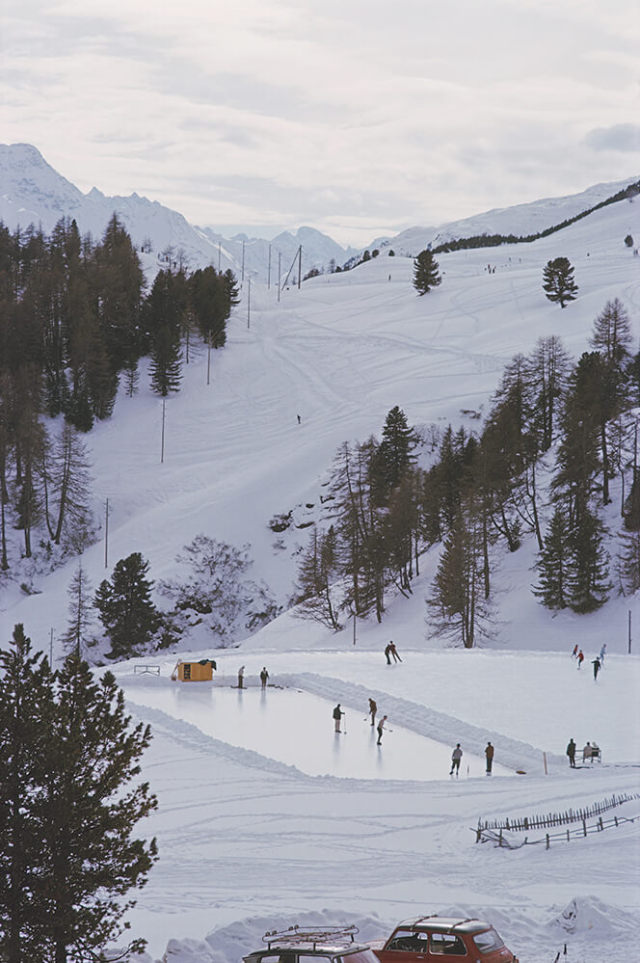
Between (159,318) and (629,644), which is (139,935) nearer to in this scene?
(629,644)

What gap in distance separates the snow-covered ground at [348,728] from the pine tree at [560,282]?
12.3 metres

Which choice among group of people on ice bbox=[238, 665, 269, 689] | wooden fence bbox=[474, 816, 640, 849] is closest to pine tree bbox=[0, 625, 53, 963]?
wooden fence bbox=[474, 816, 640, 849]

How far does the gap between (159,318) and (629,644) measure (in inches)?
2734

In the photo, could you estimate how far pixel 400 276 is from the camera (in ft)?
519

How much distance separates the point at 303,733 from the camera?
1401 inches

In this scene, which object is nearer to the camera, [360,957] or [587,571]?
[360,957]

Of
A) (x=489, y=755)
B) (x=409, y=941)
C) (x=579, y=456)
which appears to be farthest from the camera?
(x=579, y=456)

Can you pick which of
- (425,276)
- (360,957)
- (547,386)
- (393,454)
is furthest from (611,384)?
(425,276)

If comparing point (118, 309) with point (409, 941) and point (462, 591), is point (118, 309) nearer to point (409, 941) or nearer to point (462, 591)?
point (462, 591)

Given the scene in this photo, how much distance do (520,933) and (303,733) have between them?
19.7m

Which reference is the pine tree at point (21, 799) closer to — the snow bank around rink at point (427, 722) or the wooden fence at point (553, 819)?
the wooden fence at point (553, 819)

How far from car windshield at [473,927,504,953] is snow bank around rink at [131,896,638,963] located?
5.83ft

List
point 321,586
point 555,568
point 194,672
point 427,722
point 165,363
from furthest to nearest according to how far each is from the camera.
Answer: point 165,363
point 321,586
point 555,568
point 194,672
point 427,722

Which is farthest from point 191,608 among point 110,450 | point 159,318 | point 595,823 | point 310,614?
point 595,823
